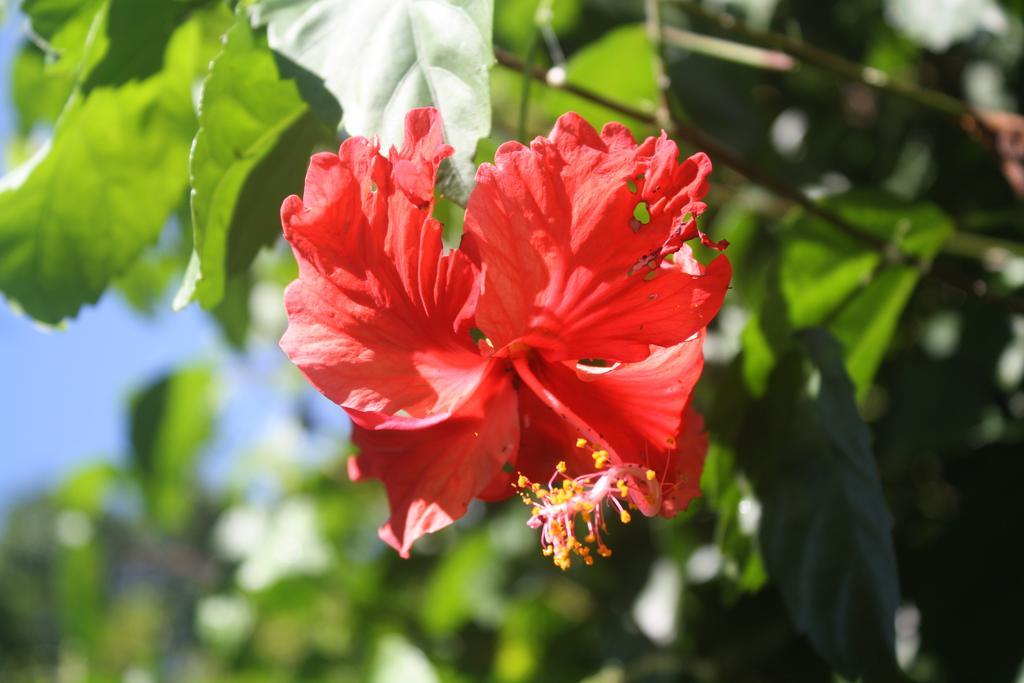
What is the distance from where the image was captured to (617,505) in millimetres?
859

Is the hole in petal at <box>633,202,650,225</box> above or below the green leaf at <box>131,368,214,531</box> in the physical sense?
above

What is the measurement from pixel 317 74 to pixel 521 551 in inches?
63.9

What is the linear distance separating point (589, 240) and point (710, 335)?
3.45ft

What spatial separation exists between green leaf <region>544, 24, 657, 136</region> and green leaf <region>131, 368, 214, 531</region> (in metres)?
1.35

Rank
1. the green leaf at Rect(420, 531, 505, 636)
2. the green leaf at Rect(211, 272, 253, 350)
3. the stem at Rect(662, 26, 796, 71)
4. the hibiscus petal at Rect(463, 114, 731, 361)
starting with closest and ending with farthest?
the hibiscus petal at Rect(463, 114, 731, 361) → the stem at Rect(662, 26, 796, 71) → the green leaf at Rect(211, 272, 253, 350) → the green leaf at Rect(420, 531, 505, 636)

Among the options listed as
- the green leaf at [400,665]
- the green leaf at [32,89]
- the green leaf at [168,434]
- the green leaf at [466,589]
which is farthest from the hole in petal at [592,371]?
the green leaf at [168,434]

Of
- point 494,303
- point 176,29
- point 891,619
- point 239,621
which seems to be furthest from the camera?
point 239,621

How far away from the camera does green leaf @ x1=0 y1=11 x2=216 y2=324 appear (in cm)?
117

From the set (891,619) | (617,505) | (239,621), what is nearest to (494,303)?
(617,505)

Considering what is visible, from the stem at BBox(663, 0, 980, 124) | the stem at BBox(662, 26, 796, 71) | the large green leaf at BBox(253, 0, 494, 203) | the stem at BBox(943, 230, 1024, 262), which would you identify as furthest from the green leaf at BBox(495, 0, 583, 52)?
the large green leaf at BBox(253, 0, 494, 203)

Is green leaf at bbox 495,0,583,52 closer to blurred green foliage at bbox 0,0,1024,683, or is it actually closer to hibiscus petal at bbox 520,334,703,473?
blurred green foliage at bbox 0,0,1024,683

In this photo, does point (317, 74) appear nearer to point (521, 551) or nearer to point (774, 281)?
point (774, 281)

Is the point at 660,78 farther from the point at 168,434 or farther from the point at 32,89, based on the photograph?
the point at 168,434

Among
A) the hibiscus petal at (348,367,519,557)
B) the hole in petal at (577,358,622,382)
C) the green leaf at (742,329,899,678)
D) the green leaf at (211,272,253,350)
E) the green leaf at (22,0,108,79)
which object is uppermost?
the green leaf at (22,0,108,79)
